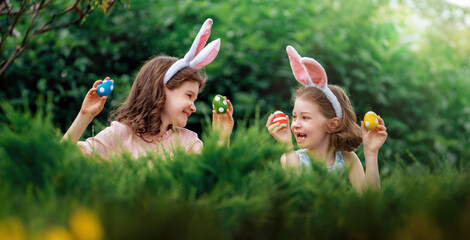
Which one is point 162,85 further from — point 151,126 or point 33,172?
point 33,172

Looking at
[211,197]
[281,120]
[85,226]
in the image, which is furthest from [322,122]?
[85,226]

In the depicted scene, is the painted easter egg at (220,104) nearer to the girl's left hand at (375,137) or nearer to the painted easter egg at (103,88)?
the painted easter egg at (103,88)

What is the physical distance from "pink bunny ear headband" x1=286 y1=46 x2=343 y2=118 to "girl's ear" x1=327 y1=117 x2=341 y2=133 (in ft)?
0.13

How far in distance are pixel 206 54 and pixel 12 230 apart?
2304 mm

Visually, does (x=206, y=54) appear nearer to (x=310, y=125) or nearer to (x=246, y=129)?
(x=310, y=125)

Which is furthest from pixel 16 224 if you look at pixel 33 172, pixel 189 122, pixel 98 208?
pixel 189 122

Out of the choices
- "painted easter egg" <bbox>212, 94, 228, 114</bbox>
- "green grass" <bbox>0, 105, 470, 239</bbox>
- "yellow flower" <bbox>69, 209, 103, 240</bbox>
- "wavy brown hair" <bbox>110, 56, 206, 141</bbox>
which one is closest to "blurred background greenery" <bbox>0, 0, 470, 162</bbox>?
"wavy brown hair" <bbox>110, 56, 206, 141</bbox>

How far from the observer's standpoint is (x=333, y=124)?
10.2 feet

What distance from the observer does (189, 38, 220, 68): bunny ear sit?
3.11 m

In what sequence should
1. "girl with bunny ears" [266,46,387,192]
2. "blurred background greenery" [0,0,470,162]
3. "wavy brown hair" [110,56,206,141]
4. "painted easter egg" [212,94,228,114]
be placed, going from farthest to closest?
"blurred background greenery" [0,0,470,162] → "wavy brown hair" [110,56,206,141] → "girl with bunny ears" [266,46,387,192] → "painted easter egg" [212,94,228,114]

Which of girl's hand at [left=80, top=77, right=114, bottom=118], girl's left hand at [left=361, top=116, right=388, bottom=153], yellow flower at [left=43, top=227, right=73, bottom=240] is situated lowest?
yellow flower at [left=43, top=227, right=73, bottom=240]

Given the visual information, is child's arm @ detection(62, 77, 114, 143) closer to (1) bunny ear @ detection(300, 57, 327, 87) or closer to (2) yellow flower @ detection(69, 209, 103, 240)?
(1) bunny ear @ detection(300, 57, 327, 87)

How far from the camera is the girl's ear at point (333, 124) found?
3084 mm

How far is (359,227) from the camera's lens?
3.66ft
